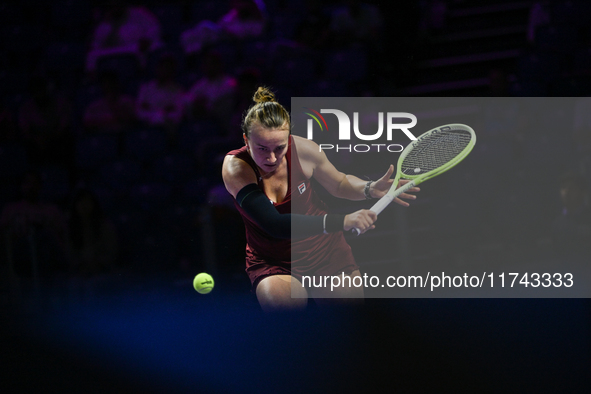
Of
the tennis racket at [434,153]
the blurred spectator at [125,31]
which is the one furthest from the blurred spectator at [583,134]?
the blurred spectator at [125,31]

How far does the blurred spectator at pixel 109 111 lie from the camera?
5.14 meters

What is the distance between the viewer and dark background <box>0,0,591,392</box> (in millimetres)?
2674

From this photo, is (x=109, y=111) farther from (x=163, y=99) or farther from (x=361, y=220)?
(x=361, y=220)

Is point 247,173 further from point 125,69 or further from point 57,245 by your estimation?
point 125,69

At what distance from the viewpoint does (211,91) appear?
5.00 meters

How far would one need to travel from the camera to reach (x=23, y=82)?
19.7 ft

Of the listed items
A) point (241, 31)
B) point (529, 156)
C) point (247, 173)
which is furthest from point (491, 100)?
point (241, 31)

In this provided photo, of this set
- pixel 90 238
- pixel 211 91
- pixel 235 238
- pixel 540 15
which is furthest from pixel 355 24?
pixel 90 238

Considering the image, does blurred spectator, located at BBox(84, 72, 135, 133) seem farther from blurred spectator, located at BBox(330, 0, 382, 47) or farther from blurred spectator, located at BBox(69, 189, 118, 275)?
blurred spectator, located at BBox(330, 0, 382, 47)

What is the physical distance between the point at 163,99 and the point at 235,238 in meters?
1.83

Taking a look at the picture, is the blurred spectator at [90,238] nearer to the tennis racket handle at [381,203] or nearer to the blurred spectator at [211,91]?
the blurred spectator at [211,91]

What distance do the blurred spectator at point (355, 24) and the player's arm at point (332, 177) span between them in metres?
2.56

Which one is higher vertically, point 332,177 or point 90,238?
point 332,177

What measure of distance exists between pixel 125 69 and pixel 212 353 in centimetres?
A: 365
